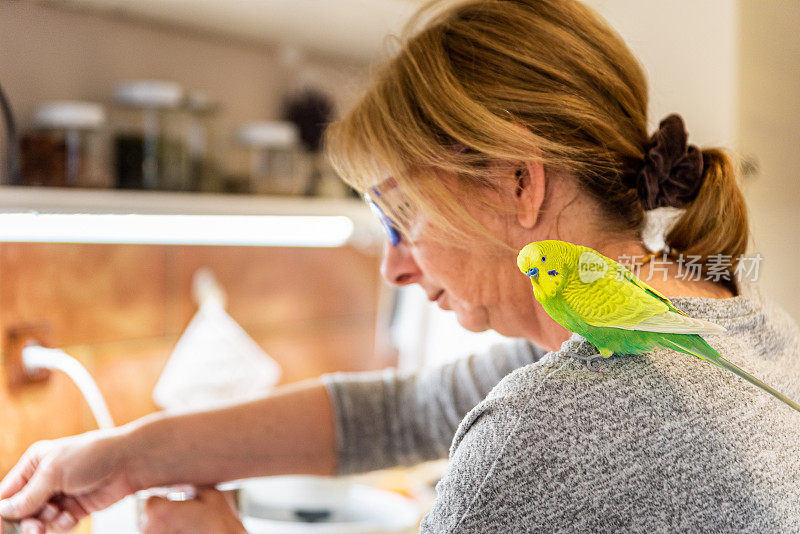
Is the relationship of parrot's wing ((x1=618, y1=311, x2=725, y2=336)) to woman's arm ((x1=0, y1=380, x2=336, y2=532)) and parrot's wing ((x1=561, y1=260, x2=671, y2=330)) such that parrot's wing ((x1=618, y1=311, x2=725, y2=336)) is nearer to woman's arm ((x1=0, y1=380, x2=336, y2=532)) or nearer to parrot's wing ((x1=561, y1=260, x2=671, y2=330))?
parrot's wing ((x1=561, y1=260, x2=671, y2=330))

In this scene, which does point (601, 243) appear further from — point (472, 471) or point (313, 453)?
point (313, 453)

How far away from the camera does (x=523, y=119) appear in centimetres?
66

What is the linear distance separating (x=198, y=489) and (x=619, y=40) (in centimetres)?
73

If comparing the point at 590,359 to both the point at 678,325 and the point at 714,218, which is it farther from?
the point at 714,218

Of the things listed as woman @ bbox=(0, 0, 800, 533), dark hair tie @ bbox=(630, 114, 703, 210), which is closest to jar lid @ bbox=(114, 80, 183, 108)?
woman @ bbox=(0, 0, 800, 533)

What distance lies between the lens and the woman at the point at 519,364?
53 cm

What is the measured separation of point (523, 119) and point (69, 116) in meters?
0.62

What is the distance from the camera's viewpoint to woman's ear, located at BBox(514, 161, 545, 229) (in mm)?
675

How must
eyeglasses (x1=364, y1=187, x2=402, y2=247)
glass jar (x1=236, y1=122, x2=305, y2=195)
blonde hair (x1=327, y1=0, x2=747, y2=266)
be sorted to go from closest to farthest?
1. blonde hair (x1=327, y1=0, x2=747, y2=266)
2. eyeglasses (x1=364, y1=187, x2=402, y2=247)
3. glass jar (x1=236, y1=122, x2=305, y2=195)

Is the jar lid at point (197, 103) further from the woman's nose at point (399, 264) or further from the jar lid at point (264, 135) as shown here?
the woman's nose at point (399, 264)

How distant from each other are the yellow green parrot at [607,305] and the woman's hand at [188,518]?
51cm

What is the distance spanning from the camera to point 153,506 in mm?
828

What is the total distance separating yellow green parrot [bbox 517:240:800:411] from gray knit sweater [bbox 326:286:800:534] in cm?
5

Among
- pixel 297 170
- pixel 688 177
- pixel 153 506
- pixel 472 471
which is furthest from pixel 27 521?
pixel 688 177
